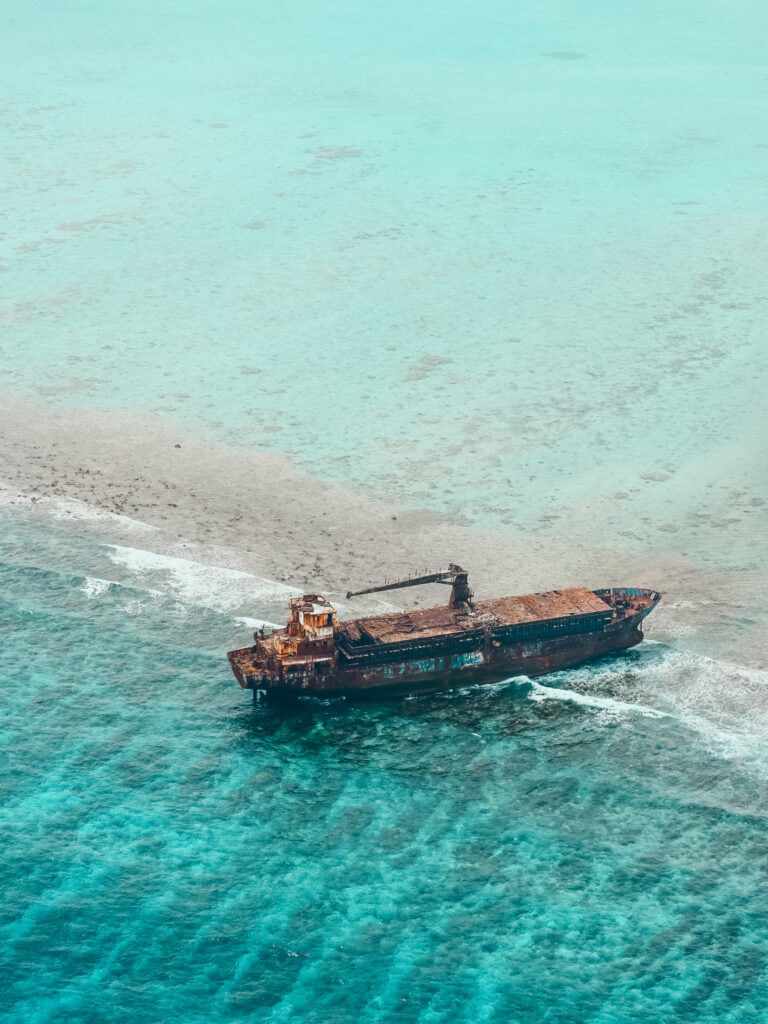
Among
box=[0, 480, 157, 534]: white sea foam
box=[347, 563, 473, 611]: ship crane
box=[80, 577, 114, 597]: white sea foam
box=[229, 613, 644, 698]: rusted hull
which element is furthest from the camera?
box=[0, 480, 157, 534]: white sea foam

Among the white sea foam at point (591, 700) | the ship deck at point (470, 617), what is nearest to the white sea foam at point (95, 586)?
the ship deck at point (470, 617)

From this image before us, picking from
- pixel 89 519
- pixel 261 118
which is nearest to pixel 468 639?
pixel 89 519

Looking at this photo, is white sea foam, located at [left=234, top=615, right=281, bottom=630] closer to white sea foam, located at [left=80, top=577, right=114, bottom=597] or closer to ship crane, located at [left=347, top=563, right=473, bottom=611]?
ship crane, located at [left=347, top=563, right=473, bottom=611]

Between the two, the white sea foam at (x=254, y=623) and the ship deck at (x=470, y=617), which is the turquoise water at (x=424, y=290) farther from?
the white sea foam at (x=254, y=623)

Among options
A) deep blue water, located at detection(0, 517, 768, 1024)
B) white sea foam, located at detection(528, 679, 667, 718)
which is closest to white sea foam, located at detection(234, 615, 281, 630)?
deep blue water, located at detection(0, 517, 768, 1024)

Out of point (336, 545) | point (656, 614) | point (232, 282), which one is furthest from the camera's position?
point (232, 282)

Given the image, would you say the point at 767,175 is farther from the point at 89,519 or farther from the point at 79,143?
the point at 89,519
